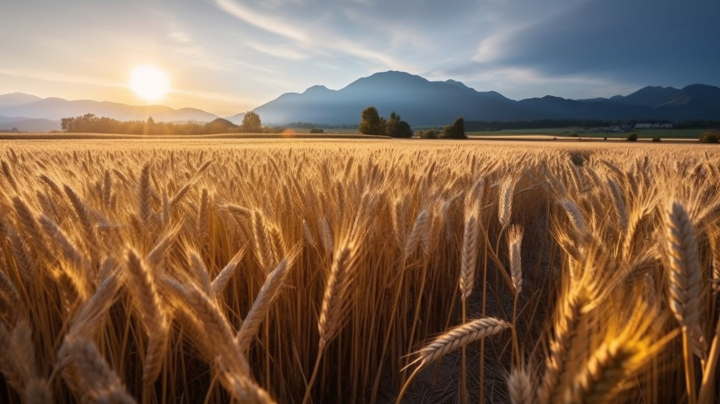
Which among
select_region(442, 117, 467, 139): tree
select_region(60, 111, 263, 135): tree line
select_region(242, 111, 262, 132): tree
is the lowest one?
select_region(442, 117, 467, 139): tree

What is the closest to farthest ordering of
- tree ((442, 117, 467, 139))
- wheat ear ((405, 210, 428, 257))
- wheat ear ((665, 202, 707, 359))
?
wheat ear ((665, 202, 707, 359))
wheat ear ((405, 210, 428, 257))
tree ((442, 117, 467, 139))

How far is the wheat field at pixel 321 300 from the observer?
0.70 m

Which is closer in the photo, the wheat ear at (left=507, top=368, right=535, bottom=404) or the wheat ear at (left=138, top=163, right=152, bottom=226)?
the wheat ear at (left=507, top=368, right=535, bottom=404)

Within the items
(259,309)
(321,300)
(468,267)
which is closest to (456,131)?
(321,300)

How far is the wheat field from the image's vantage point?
Result: 0.70 meters

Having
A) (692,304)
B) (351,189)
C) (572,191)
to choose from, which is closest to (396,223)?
(351,189)

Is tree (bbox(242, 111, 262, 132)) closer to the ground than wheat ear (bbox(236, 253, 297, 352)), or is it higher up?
higher up

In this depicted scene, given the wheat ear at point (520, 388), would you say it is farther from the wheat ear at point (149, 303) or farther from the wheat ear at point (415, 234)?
the wheat ear at point (415, 234)

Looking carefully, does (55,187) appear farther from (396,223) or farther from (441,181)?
(441,181)

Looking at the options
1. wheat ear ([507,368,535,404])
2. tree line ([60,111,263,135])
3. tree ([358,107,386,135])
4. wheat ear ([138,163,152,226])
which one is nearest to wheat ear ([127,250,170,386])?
wheat ear ([507,368,535,404])

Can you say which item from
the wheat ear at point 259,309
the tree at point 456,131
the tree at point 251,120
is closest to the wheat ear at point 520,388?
the wheat ear at point 259,309

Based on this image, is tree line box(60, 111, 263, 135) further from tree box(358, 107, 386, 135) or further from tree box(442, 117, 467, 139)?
tree box(442, 117, 467, 139)

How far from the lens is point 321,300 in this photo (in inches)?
75.1

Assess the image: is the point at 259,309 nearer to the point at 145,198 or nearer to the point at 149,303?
the point at 149,303
